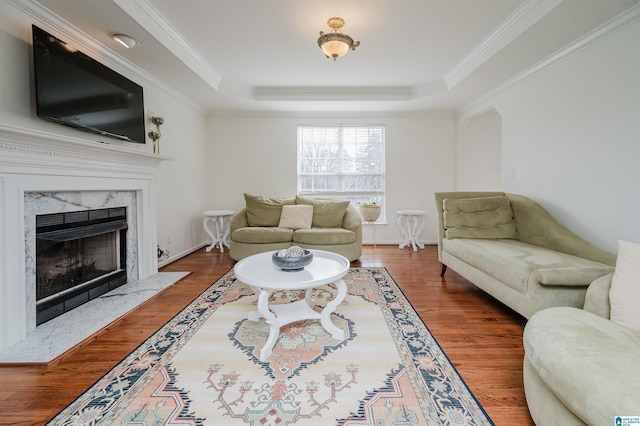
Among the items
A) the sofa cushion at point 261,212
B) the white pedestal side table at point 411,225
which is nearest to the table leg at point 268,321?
the sofa cushion at point 261,212

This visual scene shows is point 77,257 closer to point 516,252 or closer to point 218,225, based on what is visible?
point 218,225

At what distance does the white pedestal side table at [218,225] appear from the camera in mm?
4414

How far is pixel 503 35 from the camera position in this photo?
8.73ft

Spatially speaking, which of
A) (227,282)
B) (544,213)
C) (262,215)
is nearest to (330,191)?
(262,215)

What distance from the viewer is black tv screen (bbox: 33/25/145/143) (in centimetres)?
198

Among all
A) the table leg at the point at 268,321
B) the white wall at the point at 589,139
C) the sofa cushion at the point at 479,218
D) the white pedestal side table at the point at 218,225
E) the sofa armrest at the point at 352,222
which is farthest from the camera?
the white pedestal side table at the point at 218,225

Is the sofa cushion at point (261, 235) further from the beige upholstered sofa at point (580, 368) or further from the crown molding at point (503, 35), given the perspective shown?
the crown molding at point (503, 35)

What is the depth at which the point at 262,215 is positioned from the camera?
13.6ft

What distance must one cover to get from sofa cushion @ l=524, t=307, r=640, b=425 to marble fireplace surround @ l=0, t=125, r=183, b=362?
2.56m

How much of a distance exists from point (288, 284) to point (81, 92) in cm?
233

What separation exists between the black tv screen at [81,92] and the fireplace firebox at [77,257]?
2.54 feet

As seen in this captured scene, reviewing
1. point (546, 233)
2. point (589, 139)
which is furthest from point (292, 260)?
point (589, 139)

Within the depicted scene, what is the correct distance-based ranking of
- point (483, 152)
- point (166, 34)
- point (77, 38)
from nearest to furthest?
point (77, 38), point (166, 34), point (483, 152)

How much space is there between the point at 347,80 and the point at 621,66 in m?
2.75
